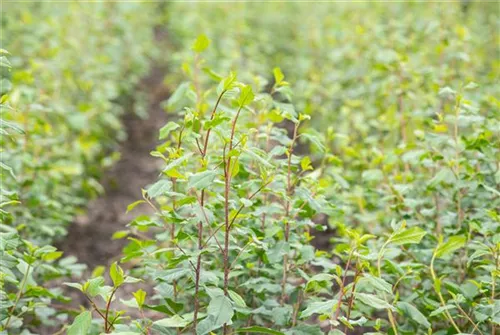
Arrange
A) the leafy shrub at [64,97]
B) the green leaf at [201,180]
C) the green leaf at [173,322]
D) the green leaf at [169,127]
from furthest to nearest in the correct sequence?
the leafy shrub at [64,97] < the green leaf at [169,127] < the green leaf at [173,322] < the green leaf at [201,180]

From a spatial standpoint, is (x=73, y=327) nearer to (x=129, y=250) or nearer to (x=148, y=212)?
(x=129, y=250)

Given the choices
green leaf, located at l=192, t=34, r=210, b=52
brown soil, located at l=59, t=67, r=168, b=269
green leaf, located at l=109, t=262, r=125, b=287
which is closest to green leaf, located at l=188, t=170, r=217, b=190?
green leaf, located at l=109, t=262, r=125, b=287

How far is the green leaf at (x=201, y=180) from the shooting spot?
2000mm

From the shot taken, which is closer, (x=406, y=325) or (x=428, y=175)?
(x=406, y=325)

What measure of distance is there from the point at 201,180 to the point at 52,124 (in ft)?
10.5

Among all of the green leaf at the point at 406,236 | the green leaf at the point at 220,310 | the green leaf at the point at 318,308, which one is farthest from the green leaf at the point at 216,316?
the green leaf at the point at 406,236

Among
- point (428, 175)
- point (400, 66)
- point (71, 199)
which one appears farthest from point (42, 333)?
point (400, 66)

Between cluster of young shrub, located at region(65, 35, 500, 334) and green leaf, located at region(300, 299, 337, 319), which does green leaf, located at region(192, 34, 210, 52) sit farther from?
green leaf, located at region(300, 299, 337, 319)

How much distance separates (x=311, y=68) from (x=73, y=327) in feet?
13.9

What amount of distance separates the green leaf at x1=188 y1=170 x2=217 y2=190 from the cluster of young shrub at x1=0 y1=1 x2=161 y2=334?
663 mm

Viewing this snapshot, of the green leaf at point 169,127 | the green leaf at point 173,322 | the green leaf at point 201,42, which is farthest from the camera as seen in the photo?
the green leaf at point 201,42

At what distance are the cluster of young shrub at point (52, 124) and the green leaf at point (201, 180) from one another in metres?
0.66

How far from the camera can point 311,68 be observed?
235 inches

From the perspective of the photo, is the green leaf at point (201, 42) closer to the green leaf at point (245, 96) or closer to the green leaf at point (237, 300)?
the green leaf at point (245, 96)
